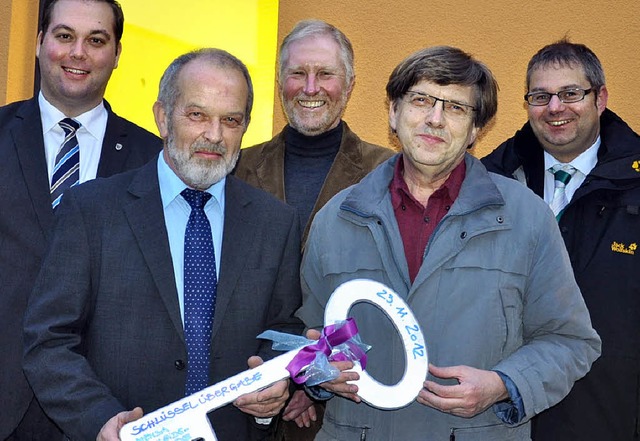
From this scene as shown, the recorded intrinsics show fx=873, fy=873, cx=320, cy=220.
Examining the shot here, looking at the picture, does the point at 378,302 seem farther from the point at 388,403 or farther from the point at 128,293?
the point at 128,293

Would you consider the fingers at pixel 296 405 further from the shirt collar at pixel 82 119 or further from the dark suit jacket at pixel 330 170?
the shirt collar at pixel 82 119

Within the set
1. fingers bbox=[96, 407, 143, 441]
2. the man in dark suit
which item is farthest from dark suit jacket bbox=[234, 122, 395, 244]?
fingers bbox=[96, 407, 143, 441]

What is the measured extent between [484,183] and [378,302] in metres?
0.55

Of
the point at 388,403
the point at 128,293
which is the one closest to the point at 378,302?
the point at 388,403

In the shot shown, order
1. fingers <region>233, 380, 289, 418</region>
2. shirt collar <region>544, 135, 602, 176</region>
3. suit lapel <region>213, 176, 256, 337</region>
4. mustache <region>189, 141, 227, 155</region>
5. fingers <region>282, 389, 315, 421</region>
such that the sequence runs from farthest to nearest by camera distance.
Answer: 1. shirt collar <region>544, 135, 602, 176</region>
2. fingers <region>282, 389, 315, 421</region>
3. mustache <region>189, 141, 227, 155</region>
4. suit lapel <region>213, 176, 256, 337</region>
5. fingers <region>233, 380, 289, 418</region>

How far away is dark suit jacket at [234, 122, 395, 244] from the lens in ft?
11.8

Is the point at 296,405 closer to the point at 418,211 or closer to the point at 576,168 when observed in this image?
the point at 418,211

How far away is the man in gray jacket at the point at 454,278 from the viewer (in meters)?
2.59

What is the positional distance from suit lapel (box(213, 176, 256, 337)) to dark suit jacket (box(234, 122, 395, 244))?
631 mm

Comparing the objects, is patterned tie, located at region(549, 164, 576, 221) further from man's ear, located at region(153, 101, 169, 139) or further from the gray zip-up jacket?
man's ear, located at region(153, 101, 169, 139)

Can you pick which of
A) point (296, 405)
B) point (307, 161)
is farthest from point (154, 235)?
point (307, 161)

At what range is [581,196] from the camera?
3561 mm

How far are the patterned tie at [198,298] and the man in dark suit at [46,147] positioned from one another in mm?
696

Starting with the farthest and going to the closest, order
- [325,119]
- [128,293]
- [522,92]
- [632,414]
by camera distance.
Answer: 1. [522,92]
2. [325,119]
3. [632,414]
4. [128,293]
